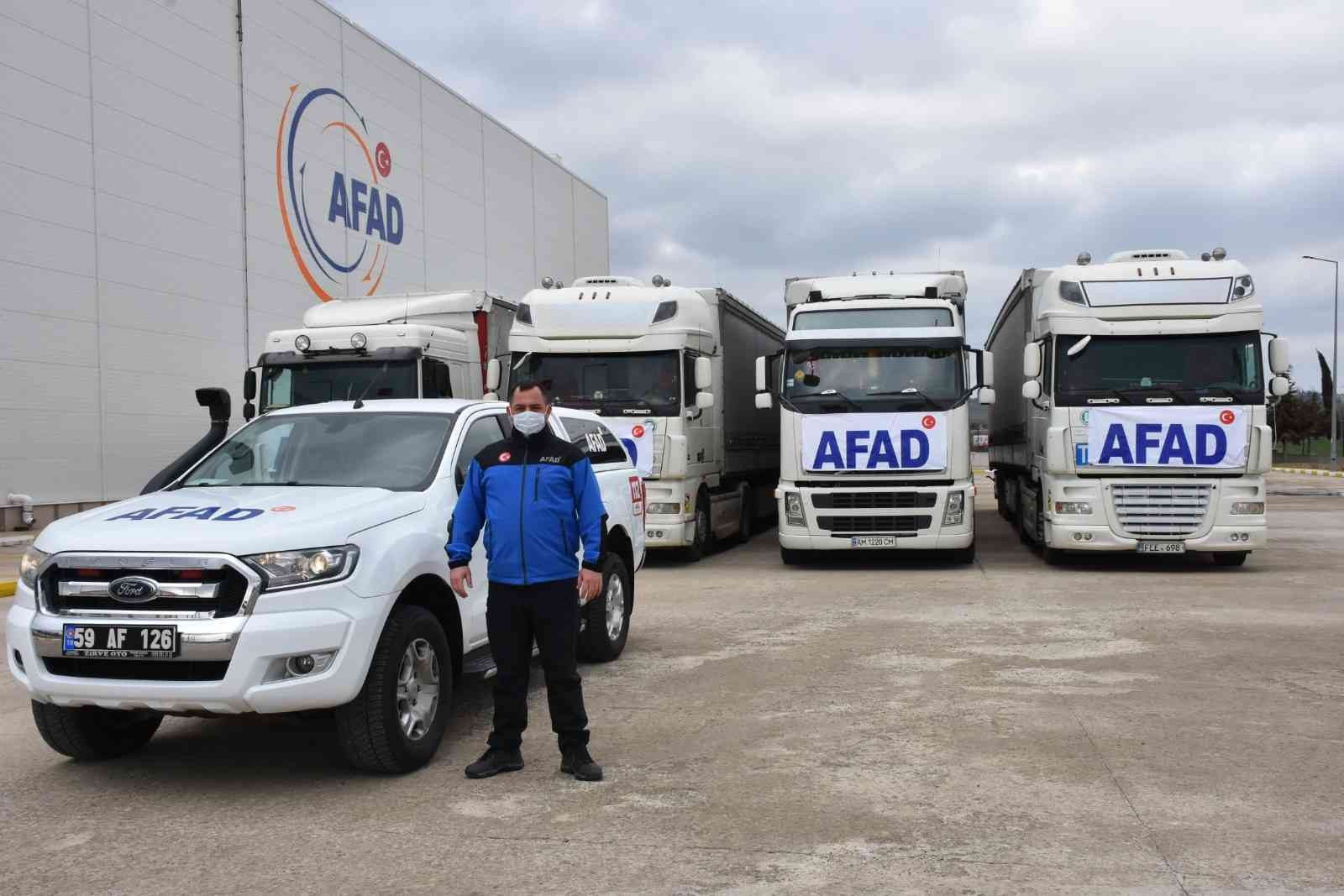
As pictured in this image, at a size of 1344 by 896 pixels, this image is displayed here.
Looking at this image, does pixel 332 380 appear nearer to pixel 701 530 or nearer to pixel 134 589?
pixel 701 530

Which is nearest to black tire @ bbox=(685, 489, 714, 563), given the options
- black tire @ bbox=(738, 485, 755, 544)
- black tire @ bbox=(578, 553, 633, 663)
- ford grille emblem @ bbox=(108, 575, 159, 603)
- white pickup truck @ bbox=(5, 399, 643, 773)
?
black tire @ bbox=(738, 485, 755, 544)

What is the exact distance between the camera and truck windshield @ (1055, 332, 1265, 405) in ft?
45.7

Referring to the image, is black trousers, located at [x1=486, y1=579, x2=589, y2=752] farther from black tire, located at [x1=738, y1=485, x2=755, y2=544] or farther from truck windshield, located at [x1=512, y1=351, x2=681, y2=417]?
black tire, located at [x1=738, y1=485, x2=755, y2=544]

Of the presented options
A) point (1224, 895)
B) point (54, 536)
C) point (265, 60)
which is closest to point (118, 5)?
point (265, 60)

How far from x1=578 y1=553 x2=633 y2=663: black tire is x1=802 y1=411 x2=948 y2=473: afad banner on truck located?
6205mm

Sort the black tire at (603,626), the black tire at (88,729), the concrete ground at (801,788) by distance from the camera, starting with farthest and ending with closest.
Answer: the black tire at (603,626) < the black tire at (88,729) < the concrete ground at (801,788)

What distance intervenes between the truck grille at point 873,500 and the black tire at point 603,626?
633 centimetres

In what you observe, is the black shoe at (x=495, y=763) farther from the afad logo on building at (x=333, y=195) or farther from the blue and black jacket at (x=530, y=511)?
the afad logo on building at (x=333, y=195)

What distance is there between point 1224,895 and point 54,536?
4.91m

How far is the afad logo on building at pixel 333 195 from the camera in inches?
1020

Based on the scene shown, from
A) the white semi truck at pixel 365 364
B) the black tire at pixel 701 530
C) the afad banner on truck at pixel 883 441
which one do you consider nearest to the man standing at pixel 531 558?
the white semi truck at pixel 365 364

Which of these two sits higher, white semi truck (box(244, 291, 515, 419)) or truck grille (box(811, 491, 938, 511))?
white semi truck (box(244, 291, 515, 419))

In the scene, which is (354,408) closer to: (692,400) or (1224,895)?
(1224,895)

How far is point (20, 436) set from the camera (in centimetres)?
1892
